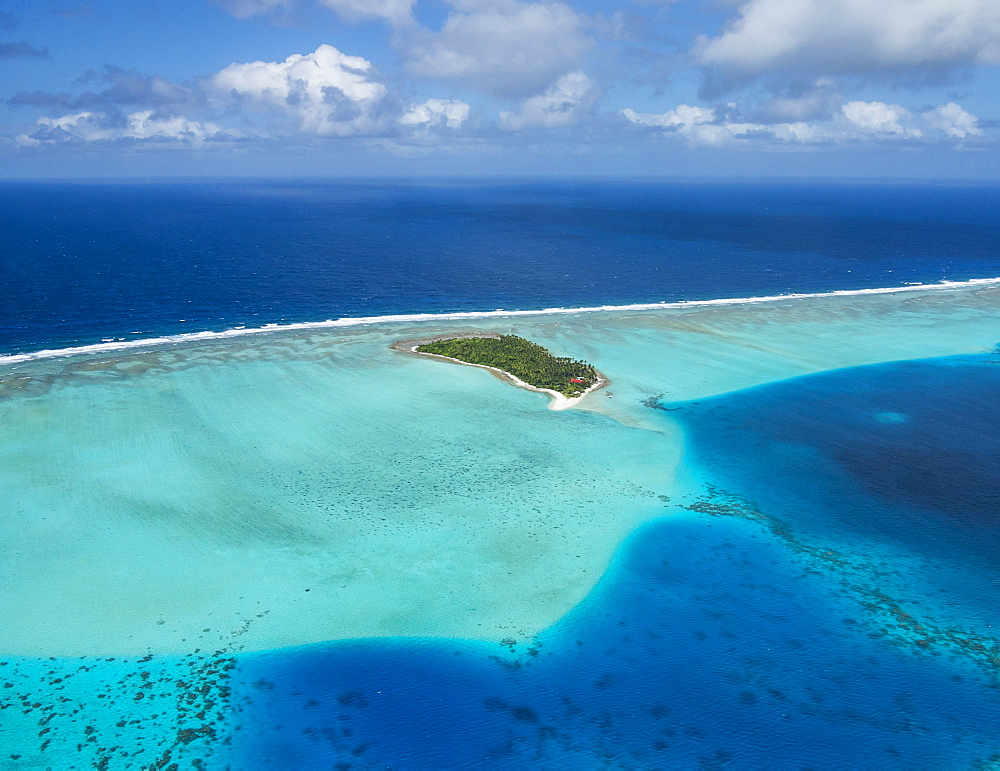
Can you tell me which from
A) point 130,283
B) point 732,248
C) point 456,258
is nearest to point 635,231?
point 732,248

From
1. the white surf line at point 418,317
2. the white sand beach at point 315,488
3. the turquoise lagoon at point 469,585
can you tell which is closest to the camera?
the turquoise lagoon at point 469,585

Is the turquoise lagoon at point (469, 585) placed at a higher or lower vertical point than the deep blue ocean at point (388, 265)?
lower

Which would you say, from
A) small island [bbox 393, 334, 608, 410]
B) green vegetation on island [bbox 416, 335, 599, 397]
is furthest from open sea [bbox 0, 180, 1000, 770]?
green vegetation on island [bbox 416, 335, 599, 397]

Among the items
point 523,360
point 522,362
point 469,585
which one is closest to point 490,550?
point 469,585

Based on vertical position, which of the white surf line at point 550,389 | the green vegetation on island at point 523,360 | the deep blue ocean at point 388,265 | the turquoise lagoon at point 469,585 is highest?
the deep blue ocean at point 388,265

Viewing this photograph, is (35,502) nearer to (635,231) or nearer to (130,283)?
(130,283)

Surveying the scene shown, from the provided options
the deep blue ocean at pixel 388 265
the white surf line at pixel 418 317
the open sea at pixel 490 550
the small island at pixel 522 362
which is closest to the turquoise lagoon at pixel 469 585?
the open sea at pixel 490 550

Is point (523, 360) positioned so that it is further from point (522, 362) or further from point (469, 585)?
point (469, 585)

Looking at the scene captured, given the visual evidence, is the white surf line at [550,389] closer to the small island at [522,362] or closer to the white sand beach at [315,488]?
the small island at [522,362]

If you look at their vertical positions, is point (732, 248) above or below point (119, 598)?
above
